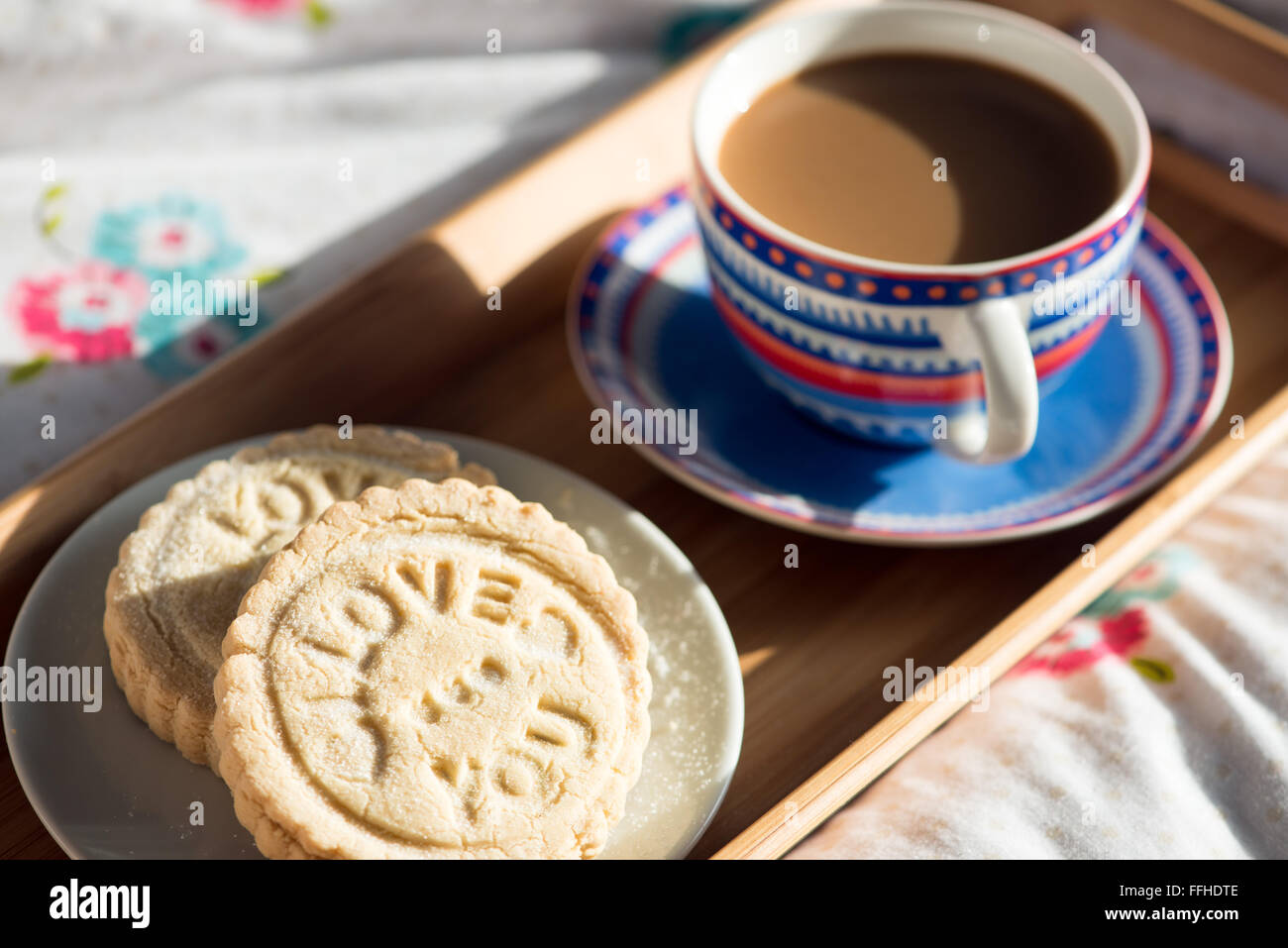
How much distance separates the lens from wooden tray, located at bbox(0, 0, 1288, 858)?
111 centimetres

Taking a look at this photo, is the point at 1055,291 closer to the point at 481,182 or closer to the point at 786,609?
the point at 786,609

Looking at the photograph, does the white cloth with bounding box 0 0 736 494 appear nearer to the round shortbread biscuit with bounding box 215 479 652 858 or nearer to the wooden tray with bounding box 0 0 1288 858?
the wooden tray with bounding box 0 0 1288 858

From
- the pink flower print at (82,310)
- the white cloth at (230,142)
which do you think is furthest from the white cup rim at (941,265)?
the pink flower print at (82,310)

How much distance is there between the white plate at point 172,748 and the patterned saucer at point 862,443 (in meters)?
0.09

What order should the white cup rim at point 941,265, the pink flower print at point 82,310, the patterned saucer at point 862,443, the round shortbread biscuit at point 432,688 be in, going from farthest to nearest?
the pink flower print at point 82,310
the patterned saucer at point 862,443
the white cup rim at point 941,265
the round shortbread biscuit at point 432,688

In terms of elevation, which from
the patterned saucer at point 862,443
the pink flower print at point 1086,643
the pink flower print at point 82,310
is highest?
the patterned saucer at point 862,443

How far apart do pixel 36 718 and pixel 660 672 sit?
46 cm

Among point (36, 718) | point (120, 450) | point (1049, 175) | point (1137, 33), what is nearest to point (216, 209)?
point (120, 450)

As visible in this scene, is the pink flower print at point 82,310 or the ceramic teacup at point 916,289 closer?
the ceramic teacup at point 916,289

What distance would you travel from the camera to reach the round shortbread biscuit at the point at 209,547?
989 mm

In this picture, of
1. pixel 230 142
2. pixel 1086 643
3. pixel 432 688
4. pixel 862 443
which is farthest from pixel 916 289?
pixel 230 142

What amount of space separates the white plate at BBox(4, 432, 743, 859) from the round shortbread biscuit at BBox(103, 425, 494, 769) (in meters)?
0.03

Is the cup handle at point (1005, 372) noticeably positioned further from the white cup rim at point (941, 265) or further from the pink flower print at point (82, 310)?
the pink flower print at point (82, 310)

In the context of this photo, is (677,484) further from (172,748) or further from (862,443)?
(172,748)
